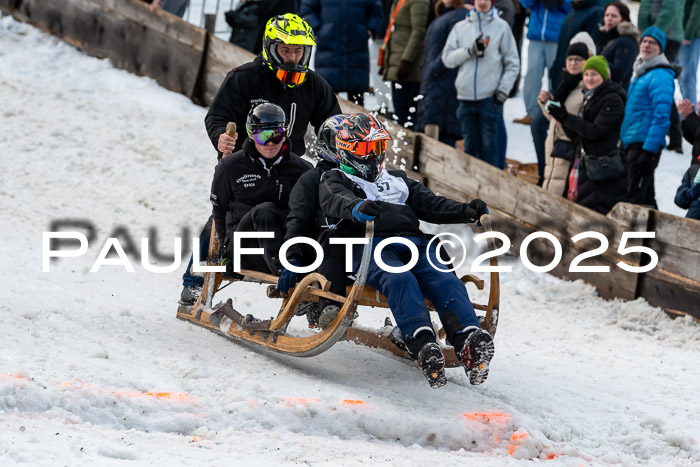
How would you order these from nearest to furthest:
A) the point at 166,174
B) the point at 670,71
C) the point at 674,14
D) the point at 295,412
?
the point at 295,412
the point at 670,71
the point at 166,174
the point at 674,14

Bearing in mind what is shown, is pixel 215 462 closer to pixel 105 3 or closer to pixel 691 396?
pixel 691 396

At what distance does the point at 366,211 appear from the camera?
574 cm

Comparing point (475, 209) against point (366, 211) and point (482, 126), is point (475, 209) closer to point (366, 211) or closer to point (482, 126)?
point (366, 211)

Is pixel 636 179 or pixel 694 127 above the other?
pixel 694 127

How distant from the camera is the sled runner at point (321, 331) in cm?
584

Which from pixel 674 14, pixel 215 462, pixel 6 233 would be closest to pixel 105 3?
pixel 6 233

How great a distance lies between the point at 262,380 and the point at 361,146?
4.78ft

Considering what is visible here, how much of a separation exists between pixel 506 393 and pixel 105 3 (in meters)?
9.10

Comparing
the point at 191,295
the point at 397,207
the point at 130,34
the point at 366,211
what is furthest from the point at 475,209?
the point at 130,34

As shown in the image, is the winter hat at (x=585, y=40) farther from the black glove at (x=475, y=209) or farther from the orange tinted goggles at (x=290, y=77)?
the black glove at (x=475, y=209)

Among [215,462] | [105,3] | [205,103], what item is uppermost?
[105,3]

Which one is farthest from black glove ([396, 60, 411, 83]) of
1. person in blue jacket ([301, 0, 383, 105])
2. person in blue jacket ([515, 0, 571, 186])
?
person in blue jacket ([515, 0, 571, 186])

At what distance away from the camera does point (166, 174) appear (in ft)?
36.6

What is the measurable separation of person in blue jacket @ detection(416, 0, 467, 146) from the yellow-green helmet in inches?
134
